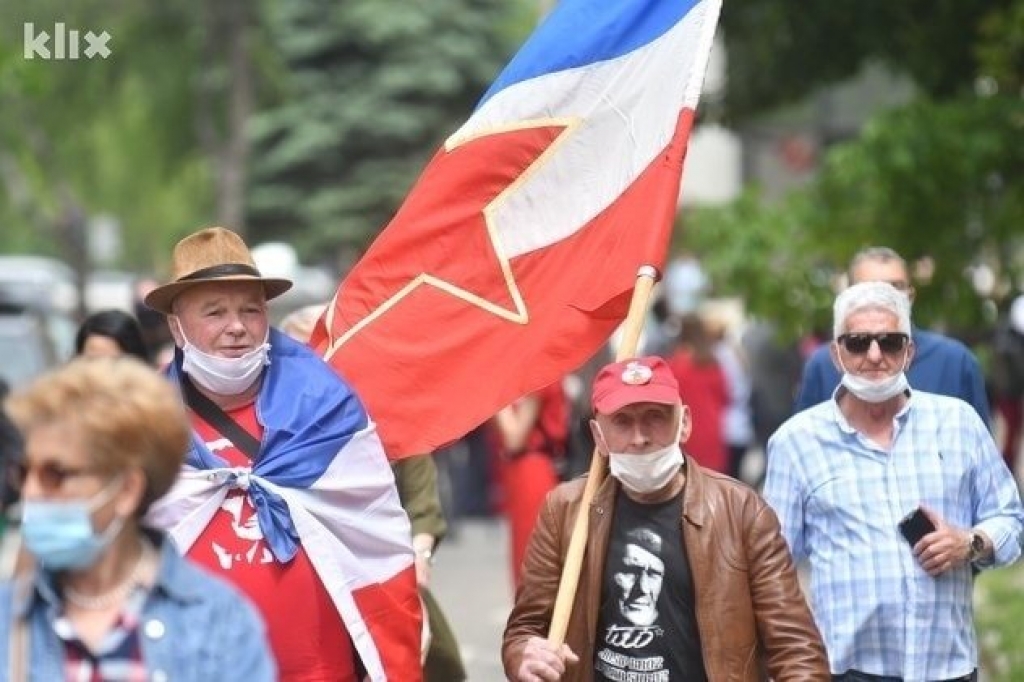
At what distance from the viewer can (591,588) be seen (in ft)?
21.1

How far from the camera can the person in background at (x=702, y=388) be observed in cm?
1555

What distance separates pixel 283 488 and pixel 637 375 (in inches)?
42.7

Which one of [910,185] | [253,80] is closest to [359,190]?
[253,80]

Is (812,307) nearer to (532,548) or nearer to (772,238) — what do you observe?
(772,238)

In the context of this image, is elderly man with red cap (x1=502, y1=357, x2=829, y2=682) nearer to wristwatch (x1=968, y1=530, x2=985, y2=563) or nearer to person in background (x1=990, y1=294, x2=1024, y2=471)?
wristwatch (x1=968, y1=530, x2=985, y2=563)

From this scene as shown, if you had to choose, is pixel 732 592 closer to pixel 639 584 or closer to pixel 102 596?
pixel 639 584

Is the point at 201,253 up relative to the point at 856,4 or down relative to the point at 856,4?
down

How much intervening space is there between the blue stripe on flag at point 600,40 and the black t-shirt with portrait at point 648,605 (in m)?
2.03

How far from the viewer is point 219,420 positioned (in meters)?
6.95

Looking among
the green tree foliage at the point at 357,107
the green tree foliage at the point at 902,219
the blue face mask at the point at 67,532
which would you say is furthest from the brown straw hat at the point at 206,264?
the green tree foliage at the point at 357,107

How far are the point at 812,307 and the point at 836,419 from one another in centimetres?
600

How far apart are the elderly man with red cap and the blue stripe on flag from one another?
1.80 meters

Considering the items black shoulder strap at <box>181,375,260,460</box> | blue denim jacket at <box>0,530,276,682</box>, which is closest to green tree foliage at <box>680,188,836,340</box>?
black shoulder strap at <box>181,375,260,460</box>
